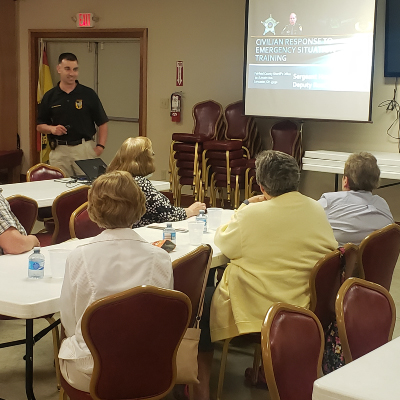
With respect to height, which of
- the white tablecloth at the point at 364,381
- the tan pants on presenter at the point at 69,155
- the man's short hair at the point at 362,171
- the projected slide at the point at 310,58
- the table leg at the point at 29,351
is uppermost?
the projected slide at the point at 310,58

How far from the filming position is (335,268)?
2969mm

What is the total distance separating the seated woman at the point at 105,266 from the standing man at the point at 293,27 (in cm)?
499

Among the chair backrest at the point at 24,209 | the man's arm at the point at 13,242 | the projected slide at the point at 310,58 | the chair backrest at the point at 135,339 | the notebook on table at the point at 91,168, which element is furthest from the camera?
the projected slide at the point at 310,58

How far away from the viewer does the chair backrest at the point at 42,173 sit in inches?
213

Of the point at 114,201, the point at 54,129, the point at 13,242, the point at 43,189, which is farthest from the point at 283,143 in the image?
the point at 114,201

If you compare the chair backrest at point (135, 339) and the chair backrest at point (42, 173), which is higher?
the chair backrest at point (42, 173)

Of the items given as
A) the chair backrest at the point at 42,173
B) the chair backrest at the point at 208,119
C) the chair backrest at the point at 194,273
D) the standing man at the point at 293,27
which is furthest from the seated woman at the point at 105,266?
the chair backrest at the point at 208,119

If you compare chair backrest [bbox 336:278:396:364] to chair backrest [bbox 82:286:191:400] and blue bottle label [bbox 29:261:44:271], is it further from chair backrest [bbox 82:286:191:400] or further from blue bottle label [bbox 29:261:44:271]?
blue bottle label [bbox 29:261:44:271]

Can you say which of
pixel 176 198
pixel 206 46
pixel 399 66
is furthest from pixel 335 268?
pixel 206 46

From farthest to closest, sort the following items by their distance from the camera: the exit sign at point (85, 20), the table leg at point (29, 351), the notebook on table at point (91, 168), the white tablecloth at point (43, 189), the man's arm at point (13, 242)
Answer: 1. the exit sign at point (85, 20)
2. the notebook on table at point (91, 168)
3. the white tablecloth at point (43, 189)
4. the man's arm at point (13, 242)
5. the table leg at point (29, 351)

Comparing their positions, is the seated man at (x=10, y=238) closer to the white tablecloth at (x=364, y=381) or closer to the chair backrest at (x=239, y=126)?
the white tablecloth at (x=364, y=381)

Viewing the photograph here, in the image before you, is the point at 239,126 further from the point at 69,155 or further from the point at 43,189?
the point at 43,189

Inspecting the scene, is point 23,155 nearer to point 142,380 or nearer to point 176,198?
point 176,198

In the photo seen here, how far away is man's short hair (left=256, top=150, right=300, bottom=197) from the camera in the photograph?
120 inches
